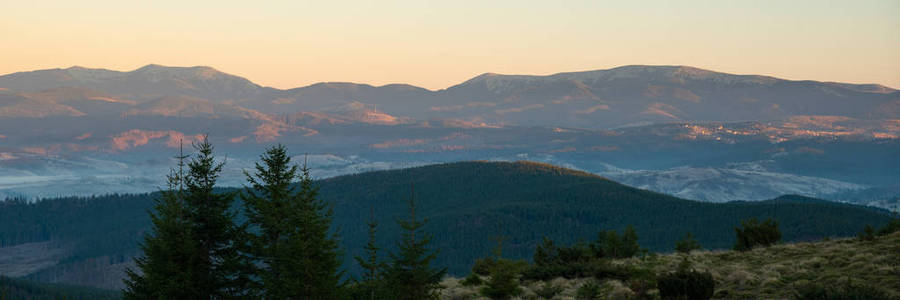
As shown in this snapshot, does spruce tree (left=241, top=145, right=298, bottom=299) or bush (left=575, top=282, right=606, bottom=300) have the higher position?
spruce tree (left=241, top=145, right=298, bottom=299)

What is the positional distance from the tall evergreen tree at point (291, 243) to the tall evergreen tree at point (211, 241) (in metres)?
1.24

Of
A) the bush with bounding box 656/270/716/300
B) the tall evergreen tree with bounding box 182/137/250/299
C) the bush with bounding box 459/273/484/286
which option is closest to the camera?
the bush with bounding box 656/270/716/300

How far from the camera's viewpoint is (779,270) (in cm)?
4038

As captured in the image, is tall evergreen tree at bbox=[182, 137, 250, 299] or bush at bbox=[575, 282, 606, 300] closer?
bush at bbox=[575, 282, 606, 300]

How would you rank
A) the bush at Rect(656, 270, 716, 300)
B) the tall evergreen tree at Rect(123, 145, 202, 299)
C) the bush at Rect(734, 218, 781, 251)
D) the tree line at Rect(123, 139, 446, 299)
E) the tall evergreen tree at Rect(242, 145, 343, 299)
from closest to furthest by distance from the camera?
the bush at Rect(656, 270, 716, 300) < the tall evergreen tree at Rect(242, 145, 343, 299) < the tree line at Rect(123, 139, 446, 299) < the tall evergreen tree at Rect(123, 145, 202, 299) < the bush at Rect(734, 218, 781, 251)

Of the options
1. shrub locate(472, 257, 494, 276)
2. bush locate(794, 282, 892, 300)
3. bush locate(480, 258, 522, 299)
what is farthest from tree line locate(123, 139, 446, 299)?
bush locate(794, 282, 892, 300)

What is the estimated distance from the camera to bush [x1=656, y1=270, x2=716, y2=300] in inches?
1334

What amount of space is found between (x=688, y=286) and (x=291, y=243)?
18.9 metres

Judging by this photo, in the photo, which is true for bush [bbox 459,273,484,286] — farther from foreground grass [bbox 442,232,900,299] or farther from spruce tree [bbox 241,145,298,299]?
spruce tree [bbox 241,145,298,299]

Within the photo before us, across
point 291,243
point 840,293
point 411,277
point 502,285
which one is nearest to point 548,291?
point 502,285

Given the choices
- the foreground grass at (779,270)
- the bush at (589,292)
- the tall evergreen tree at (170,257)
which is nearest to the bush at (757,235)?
the foreground grass at (779,270)

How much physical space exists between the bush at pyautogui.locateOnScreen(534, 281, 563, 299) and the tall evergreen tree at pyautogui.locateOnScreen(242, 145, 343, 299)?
1100 centimetres

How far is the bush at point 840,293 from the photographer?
97.2 ft

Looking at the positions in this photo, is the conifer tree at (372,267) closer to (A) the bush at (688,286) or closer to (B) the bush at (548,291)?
(B) the bush at (548,291)
